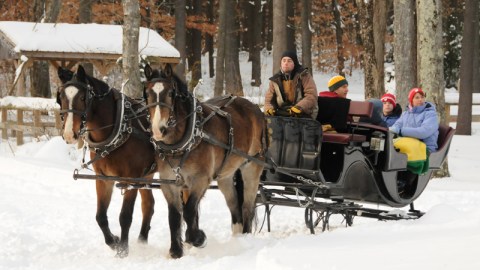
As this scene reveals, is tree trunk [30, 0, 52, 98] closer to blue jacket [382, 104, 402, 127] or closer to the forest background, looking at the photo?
the forest background

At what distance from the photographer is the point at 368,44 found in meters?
18.1

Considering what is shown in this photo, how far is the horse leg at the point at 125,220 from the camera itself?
308 inches

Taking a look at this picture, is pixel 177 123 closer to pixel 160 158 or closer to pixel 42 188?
pixel 160 158

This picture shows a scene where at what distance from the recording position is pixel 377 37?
63.8 ft

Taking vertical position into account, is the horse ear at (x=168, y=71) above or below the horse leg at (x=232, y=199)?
above

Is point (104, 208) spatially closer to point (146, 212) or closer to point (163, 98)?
point (146, 212)

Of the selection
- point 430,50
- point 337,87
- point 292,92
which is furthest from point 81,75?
point 430,50

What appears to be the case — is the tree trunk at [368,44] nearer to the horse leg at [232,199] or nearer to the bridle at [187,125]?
the horse leg at [232,199]

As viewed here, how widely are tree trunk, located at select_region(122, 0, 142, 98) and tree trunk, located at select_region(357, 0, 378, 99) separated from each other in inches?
248

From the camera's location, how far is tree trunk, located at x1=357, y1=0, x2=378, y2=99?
59.3 feet

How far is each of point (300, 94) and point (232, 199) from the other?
1.43m

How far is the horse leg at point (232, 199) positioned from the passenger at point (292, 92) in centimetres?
95

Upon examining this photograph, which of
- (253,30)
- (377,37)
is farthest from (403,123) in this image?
(253,30)

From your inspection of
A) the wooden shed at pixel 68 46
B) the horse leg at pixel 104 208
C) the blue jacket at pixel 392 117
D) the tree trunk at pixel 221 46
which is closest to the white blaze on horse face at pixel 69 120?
the horse leg at pixel 104 208
